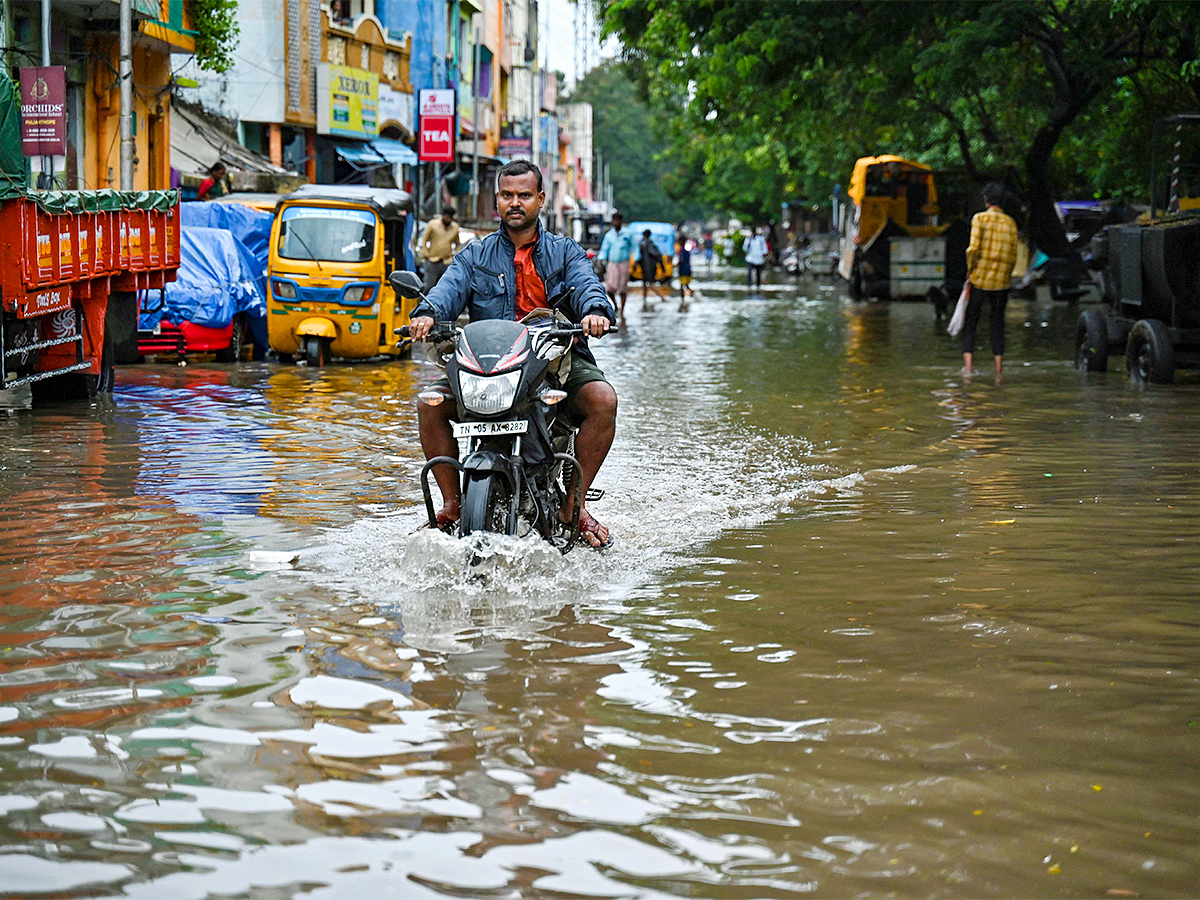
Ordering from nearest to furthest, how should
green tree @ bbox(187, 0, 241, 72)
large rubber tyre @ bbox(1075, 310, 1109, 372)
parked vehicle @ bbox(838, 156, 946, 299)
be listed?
large rubber tyre @ bbox(1075, 310, 1109, 372) < green tree @ bbox(187, 0, 241, 72) < parked vehicle @ bbox(838, 156, 946, 299)

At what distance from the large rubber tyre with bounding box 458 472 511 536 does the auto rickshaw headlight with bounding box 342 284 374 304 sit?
12433 mm

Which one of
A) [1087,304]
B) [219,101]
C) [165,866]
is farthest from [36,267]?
[1087,304]

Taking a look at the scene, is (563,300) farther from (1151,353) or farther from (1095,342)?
(1095,342)

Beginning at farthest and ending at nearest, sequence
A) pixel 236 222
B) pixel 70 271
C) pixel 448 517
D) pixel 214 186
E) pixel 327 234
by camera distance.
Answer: pixel 214 186 < pixel 236 222 < pixel 327 234 < pixel 70 271 < pixel 448 517

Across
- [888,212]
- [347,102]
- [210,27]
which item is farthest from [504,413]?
[347,102]

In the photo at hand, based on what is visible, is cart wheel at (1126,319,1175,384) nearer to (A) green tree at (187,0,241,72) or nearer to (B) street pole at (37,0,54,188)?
(B) street pole at (37,0,54,188)

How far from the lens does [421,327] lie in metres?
6.49

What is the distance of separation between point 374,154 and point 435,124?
1.95 m

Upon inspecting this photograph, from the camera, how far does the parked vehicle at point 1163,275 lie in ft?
45.0

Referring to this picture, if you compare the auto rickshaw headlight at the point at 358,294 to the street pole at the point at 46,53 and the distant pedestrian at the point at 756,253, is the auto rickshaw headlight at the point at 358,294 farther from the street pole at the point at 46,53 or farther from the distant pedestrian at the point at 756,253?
the distant pedestrian at the point at 756,253

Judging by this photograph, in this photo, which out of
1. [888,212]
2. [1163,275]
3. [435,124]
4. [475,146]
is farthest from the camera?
[475,146]

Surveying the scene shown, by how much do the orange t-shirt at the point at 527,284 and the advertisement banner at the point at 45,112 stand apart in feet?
44.8

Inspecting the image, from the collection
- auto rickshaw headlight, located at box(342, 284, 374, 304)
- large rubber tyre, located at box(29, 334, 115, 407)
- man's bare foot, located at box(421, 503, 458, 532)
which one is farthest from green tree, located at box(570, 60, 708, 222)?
man's bare foot, located at box(421, 503, 458, 532)

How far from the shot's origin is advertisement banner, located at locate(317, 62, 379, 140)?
3609 centimetres
